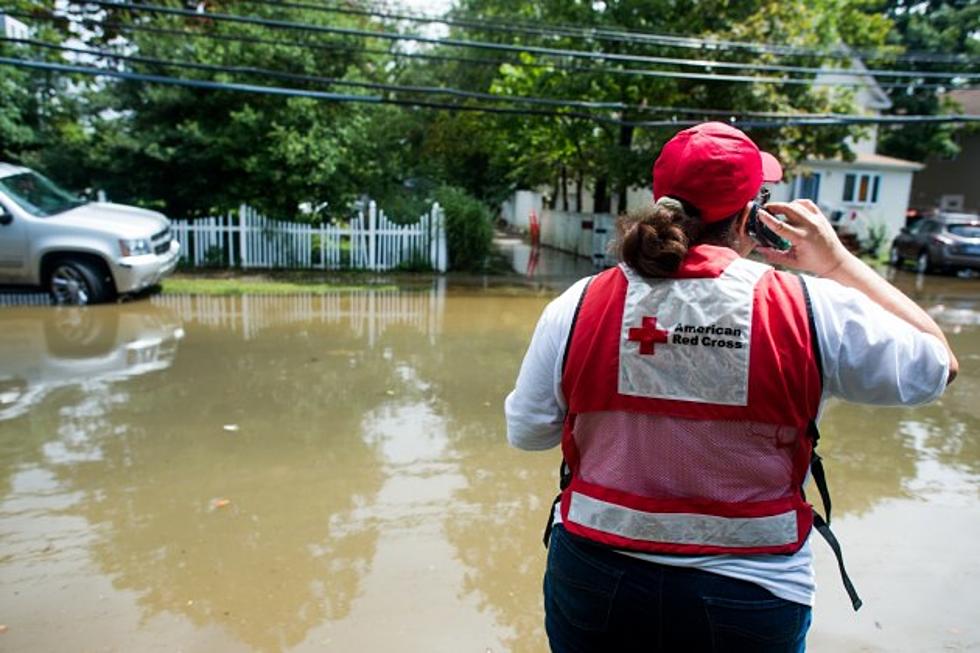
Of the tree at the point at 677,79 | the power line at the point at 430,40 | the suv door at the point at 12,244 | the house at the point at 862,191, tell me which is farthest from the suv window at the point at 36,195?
the house at the point at 862,191

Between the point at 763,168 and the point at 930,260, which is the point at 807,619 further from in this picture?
the point at 930,260

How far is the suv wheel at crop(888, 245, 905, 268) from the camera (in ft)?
65.8

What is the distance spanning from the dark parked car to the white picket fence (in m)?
12.0

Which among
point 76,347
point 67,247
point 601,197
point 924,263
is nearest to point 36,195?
point 67,247

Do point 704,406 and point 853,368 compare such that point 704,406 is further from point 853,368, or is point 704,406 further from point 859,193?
point 859,193

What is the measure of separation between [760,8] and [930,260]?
26.5ft

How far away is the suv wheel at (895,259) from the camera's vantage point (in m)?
20.0

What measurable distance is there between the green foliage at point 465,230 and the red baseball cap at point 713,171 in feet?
42.7

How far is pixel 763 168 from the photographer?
1655mm

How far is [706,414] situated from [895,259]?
2183 centimetres

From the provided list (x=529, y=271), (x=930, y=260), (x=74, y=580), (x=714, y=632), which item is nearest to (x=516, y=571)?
(x=74, y=580)

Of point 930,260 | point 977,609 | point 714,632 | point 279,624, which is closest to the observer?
point 714,632

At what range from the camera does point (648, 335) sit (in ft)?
4.79

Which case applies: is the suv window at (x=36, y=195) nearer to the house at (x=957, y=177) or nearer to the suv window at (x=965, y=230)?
the suv window at (x=965, y=230)
